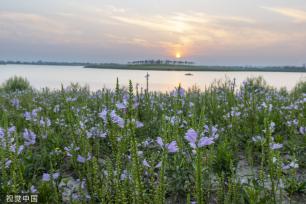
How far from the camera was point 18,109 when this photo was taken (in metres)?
7.67

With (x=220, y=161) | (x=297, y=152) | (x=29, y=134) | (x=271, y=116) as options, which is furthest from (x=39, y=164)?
(x=271, y=116)

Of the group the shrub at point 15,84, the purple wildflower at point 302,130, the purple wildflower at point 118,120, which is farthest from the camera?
the shrub at point 15,84

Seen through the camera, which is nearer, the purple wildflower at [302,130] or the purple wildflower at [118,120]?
the purple wildflower at [118,120]

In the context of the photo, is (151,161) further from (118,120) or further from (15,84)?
(15,84)

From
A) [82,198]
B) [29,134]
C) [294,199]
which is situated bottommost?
[294,199]

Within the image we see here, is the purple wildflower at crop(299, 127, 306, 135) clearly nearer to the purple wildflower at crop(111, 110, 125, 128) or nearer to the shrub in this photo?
the purple wildflower at crop(111, 110, 125, 128)

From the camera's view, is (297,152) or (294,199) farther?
(297,152)

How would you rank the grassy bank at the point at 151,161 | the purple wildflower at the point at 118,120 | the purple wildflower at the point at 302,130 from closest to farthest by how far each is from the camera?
the grassy bank at the point at 151,161, the purple wildflower at the point at 118,120, the purple wildflower at the point at 302,130

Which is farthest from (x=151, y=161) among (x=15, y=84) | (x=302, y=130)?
(x=15, y=84)

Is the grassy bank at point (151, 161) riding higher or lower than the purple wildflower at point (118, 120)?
lower

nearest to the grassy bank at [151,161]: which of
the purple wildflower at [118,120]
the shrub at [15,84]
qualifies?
the purple wildflower at [118,120]

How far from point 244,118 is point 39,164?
142 inches

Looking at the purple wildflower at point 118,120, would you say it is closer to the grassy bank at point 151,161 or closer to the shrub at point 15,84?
the grassy bank at point 151,161

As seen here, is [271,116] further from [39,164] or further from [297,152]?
[39,164]
